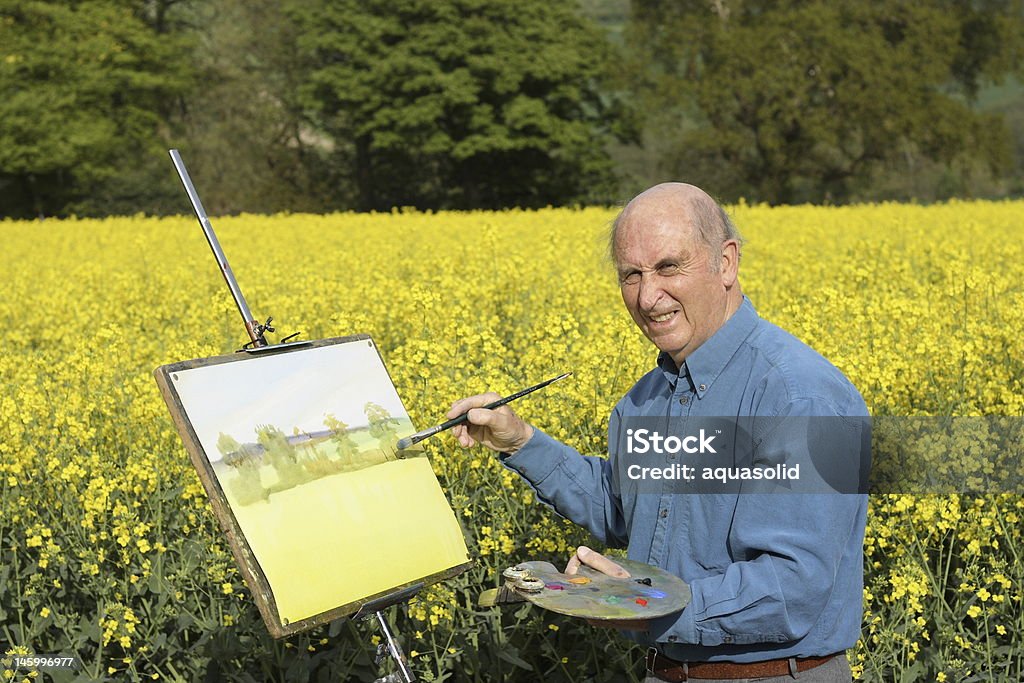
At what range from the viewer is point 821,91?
46.1 m

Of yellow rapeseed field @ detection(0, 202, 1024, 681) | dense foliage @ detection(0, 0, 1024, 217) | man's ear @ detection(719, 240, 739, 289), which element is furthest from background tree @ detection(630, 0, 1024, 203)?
man's ear @ detection(719, 240, 739, 289)

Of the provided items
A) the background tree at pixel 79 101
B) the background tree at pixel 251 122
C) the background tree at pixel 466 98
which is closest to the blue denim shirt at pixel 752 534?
the background tree at pixel 466 98

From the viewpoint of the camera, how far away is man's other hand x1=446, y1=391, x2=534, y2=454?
2711 millimetres

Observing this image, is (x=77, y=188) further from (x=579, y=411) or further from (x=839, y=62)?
(x=579, y=411)

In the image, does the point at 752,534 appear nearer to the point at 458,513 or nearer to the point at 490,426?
the point at 490,426

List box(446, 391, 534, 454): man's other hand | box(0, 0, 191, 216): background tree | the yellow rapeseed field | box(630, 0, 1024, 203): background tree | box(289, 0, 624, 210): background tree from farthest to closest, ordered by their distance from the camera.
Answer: box(0, 0, 191, 216): background tree < box(630, 0, 1024, 203): background tree < box(289, 0, 624, 210): background tree < the yellow rapeseed field < box(446, 391, 534, 454): man's other hand

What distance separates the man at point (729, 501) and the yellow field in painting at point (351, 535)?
0.27 m

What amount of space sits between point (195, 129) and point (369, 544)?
5258 cm

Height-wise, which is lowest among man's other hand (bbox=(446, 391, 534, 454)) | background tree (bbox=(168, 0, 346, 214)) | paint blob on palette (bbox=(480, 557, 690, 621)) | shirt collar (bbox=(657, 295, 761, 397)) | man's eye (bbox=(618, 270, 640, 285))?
paint blob on palette (bbox=(480, 557, 690, 621))

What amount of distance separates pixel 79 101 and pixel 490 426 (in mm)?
49444

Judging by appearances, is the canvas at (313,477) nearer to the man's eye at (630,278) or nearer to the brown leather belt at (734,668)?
the brown leather belt at (734,668)

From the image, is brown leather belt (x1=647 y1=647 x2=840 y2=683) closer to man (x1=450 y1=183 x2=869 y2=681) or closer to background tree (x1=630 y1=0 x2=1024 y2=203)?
man (x1=450 y1=183 x2=869 y2=681)

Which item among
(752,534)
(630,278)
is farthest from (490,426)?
(752,534)

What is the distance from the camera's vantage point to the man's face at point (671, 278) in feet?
7.88
